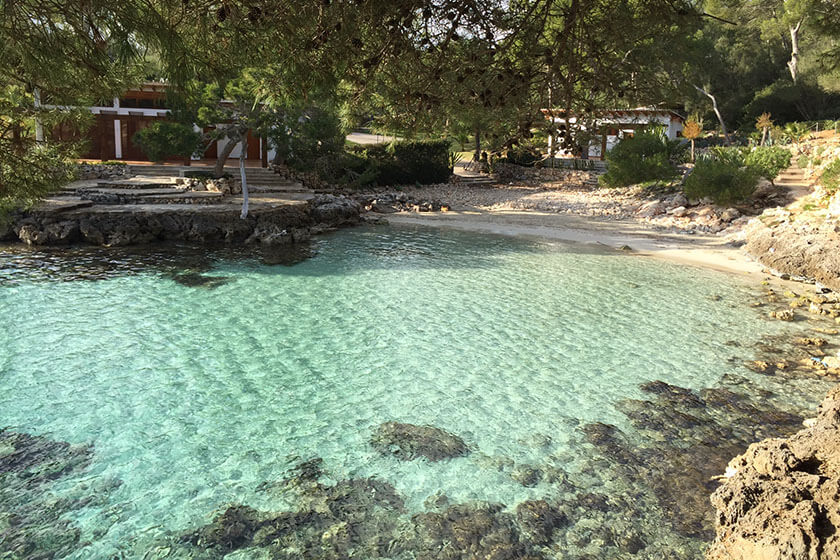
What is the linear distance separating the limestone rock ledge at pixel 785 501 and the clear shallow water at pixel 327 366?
1.92 meters

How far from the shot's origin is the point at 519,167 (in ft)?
122

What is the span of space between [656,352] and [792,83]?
41.3 m

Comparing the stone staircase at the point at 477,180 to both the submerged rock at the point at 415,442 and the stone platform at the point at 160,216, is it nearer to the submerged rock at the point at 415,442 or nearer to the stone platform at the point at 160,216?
the stone platform at the point at 160,216

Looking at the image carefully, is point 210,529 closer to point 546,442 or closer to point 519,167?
point 546,442

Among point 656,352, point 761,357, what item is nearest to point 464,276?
point 656,352

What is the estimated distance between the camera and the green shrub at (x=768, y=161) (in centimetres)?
2392

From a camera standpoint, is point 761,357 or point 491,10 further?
point 761,357

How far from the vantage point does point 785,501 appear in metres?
4.99

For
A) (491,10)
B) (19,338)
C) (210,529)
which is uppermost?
(491,10)

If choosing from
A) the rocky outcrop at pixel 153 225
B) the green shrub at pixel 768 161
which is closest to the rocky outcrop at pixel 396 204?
the rocky outcrop at pixel 153 225

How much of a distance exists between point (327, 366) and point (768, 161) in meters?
22.1

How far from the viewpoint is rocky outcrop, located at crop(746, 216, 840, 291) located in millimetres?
15818

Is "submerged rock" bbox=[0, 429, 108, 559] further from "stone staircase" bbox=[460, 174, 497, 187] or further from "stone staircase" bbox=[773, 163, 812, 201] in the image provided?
"stone staircase" bbox=[460, 174, 497, 187]

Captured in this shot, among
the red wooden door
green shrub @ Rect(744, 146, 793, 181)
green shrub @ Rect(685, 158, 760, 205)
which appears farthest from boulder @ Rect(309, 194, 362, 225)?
green shrub @ Rect(744, 146, 793, 181)
